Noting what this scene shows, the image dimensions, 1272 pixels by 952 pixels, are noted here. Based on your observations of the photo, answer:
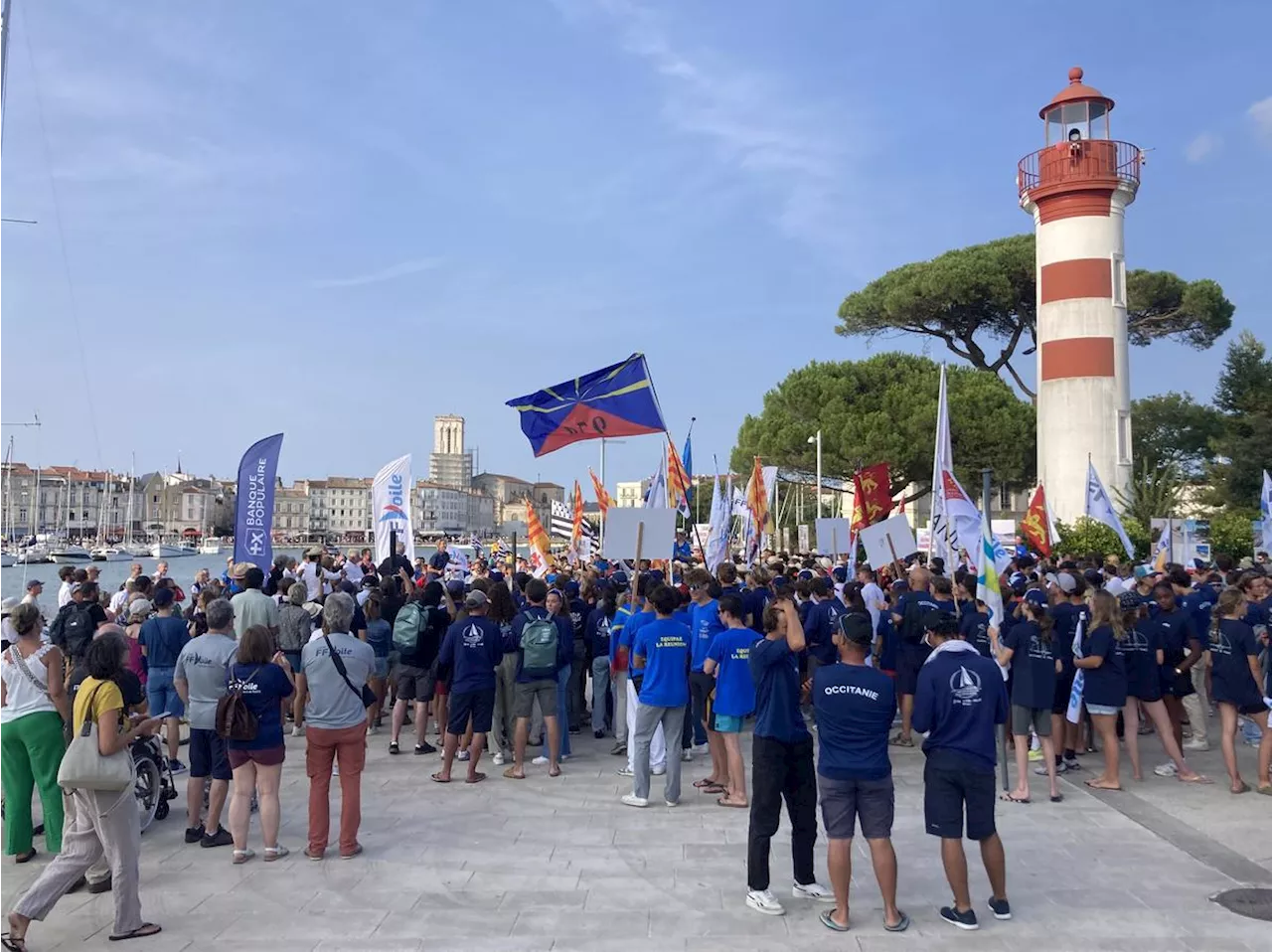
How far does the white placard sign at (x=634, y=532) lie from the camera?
34.1 ft

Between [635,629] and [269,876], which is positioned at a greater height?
[635,629]

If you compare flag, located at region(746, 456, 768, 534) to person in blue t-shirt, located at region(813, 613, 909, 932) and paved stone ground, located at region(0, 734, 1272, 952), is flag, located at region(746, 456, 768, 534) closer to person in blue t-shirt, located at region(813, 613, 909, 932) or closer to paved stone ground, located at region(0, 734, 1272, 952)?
paved stone ground, located at region(0, 734, 1272, 952)

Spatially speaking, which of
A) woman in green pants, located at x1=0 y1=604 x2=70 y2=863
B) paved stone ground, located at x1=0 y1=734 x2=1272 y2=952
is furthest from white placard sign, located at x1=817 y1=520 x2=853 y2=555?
woman in green pants, located at x1=0 y1=604 x2=70 y2=863

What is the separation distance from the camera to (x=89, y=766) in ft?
18.1

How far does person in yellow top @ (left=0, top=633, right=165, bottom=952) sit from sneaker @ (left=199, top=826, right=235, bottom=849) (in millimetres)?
1600

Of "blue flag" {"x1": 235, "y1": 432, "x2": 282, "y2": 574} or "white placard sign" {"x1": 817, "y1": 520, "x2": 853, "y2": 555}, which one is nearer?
"blue flag" {"x1": 235, "y1": 432, "x2": 282, "y2": 574}

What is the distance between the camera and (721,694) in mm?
7906

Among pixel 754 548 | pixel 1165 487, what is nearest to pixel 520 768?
pixel 754 548

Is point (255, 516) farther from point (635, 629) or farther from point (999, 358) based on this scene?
point (999, 358)

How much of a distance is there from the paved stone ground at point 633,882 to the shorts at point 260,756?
0.70 m

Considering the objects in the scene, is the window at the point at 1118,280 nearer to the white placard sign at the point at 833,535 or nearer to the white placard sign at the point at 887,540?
the white placard sign at the point at 833,535

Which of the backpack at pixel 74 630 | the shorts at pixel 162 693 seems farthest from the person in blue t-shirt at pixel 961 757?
the shorts at pixel 162 693

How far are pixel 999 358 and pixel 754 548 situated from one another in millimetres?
28547

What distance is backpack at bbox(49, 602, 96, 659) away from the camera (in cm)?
747
